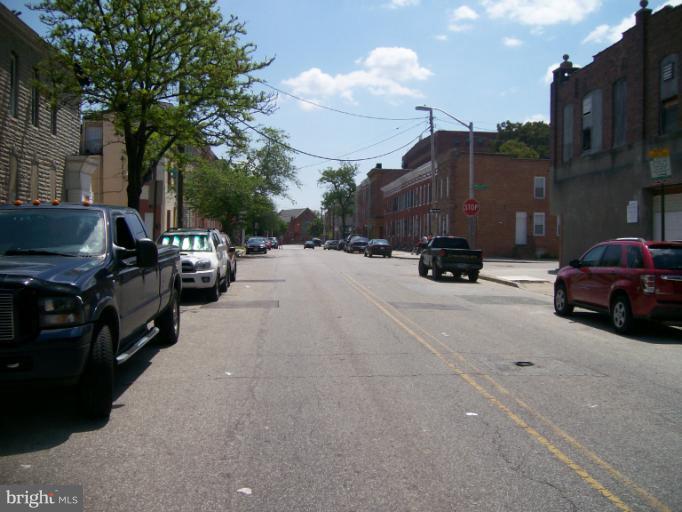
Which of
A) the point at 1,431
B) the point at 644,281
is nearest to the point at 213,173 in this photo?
the point at 644,281

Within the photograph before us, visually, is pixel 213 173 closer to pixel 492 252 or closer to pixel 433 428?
pixel 492 252

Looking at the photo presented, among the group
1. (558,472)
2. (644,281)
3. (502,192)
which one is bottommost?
(558,472)

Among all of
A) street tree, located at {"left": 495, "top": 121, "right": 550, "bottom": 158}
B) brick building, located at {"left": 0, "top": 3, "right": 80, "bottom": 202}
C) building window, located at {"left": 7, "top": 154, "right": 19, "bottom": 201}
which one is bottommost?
building window, located at {"left": 7, "top": 154, "right": 19, "bottom": 201}

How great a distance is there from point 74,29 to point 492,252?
3786 centimetres

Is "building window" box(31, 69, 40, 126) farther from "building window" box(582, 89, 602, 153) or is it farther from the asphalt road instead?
"building window" box(582, 89, 602, 153)

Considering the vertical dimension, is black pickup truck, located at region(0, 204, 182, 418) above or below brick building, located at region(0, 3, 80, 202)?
below

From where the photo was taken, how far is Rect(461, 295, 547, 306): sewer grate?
17.1 metres

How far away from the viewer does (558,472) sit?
4828 mm

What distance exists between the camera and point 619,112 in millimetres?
25453

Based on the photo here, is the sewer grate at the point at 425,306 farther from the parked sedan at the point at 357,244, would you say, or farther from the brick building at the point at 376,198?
the brick building at the point at 376,198

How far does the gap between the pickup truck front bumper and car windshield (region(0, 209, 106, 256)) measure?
4.96 ft

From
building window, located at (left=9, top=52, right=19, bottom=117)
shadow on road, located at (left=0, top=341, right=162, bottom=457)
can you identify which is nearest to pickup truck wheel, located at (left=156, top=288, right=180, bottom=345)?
shadow on road, located at (left=0, top=341, right=162, bottom=457)

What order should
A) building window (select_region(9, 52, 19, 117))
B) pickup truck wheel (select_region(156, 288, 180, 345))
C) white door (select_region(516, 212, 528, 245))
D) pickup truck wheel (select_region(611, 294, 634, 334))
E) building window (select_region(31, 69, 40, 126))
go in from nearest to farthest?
pickup truck wheel (select_region(156, 288, 180, 345))
pickup truck wheel (select_region(611, 294, 634, 334))
building window (select_region(9, 52, 19, 117))
building window (select_region(31, 69, 40, 126))
white door (select_region(516, 212, 528, 245))

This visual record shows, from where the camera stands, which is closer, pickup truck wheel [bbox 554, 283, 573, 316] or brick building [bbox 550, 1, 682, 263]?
pickup truck wheel [bbox 554, 283, 573, 316]
